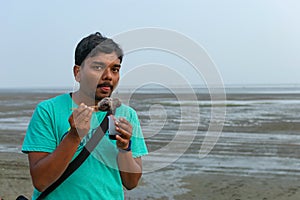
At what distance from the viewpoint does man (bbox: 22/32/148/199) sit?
91.7 inches

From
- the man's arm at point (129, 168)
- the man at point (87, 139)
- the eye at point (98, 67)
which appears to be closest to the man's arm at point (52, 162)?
the man at point (87, 139)

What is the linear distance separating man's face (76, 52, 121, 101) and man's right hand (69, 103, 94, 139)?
0.95 ft

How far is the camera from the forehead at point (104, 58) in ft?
8.25

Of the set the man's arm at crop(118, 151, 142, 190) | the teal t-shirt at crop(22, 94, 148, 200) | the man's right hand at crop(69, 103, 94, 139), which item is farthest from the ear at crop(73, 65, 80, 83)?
the man's arm at crop(118, 151, 142, 190)

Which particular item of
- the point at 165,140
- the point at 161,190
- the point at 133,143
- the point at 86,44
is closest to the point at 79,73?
the point at 86,44

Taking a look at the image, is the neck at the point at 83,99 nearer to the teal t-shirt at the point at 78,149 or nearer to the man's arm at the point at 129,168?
the teal t-shirt at the point at 78,149

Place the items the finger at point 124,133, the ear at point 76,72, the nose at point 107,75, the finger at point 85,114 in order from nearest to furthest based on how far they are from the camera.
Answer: the finger at point 85,114 < the finger at point 124,133 < the nose at point 107,75 < the ear at point 76,72

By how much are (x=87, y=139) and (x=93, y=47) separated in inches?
21.4

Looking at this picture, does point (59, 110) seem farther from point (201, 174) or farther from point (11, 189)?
point (201, 174)

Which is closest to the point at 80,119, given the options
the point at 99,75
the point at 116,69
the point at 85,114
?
the point at 85,114

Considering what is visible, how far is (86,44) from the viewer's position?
2.56 m

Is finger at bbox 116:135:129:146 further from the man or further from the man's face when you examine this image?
the man's face

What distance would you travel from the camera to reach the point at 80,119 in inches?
87.2

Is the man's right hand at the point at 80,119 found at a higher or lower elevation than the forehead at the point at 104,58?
lower
